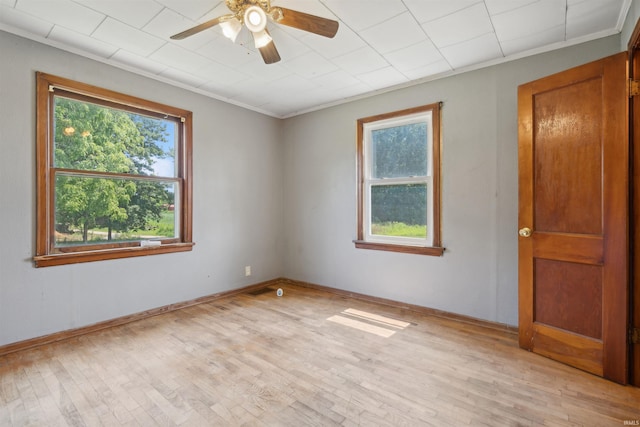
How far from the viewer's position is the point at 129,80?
3148 mm

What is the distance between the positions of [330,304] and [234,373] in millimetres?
1719

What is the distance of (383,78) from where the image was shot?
11.1ft

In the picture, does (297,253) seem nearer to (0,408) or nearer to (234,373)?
(234,373)

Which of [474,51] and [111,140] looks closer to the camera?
[474,51]

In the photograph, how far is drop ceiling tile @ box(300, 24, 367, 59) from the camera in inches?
98.7

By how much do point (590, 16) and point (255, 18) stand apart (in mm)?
2422

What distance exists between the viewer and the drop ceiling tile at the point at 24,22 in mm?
2240

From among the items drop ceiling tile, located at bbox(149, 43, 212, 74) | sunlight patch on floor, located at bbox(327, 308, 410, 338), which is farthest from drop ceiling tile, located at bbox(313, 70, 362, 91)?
sunlight patch on floor, located at bbox(327, 308, 410, 338)

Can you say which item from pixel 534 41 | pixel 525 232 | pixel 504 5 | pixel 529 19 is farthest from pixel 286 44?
pixel 525 232

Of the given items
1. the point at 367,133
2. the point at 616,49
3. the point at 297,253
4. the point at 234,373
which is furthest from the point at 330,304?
the point at 616,49

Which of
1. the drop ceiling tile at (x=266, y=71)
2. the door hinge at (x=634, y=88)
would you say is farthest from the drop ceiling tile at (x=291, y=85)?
the door hinge at (x=634, y=88)

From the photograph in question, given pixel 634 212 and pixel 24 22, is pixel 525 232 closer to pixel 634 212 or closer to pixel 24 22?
pixel 634 212

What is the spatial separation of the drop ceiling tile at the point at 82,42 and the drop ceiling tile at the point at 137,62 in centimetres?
7

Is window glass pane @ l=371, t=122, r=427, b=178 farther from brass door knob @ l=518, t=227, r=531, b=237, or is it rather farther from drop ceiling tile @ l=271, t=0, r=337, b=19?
drop ceiling tile @ l=271, t=0, r=337, b=19
